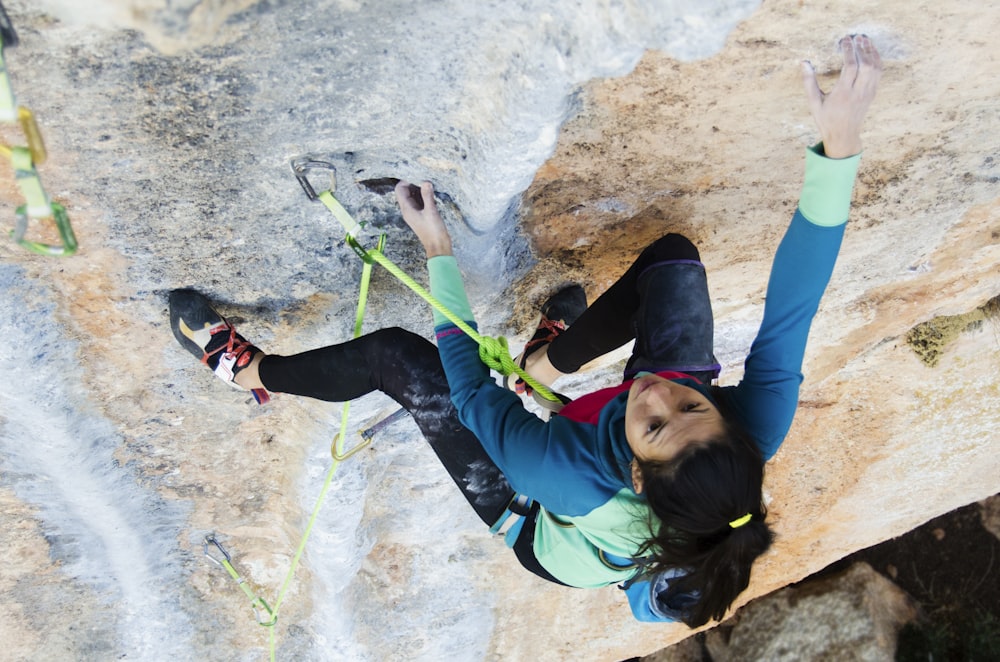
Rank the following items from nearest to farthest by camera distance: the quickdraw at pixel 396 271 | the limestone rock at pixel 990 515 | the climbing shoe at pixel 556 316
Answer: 1. the quickdraw at pixel 396 271
2. the climbing shoe at pixel 556 316
3. the limestone rock at pixel 990 515

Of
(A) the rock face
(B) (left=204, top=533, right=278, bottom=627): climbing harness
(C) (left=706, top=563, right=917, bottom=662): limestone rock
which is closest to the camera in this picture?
(A) the rock face

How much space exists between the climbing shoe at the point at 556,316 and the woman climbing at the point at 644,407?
0.74ft

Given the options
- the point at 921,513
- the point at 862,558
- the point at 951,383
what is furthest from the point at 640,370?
the point at 862,558

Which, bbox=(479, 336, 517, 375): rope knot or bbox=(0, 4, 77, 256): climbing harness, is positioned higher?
bbox=(0, 4, 77, 256): climbing harness

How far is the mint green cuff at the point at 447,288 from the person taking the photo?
142 cm

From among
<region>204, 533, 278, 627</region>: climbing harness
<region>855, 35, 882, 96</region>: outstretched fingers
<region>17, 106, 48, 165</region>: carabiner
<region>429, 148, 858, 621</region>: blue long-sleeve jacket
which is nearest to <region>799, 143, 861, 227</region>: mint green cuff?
<region>429, 148, 858, 621</region>: blue long-sleeve jacket

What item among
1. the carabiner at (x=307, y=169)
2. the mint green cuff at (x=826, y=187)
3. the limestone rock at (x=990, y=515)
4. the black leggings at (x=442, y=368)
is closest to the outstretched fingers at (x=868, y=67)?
the mint green cuff at (x=826, y=187)

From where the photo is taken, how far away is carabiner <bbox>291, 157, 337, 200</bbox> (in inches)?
53.6

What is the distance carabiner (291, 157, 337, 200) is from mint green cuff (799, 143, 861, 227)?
2.82 ft

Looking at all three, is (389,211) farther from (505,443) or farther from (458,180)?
(505,443)

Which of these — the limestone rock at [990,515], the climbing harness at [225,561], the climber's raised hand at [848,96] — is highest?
the climber's raised hand at [848,96]

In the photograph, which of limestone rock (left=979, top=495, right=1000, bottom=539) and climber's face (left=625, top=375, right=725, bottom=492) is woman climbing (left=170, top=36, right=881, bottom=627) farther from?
limestone rock (left=979, top=495, right=1000, bottom=539)

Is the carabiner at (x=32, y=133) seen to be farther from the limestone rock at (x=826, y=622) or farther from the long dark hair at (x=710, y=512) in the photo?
the limestone rock at (x=826, y=622)

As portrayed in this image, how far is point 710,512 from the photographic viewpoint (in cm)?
117
